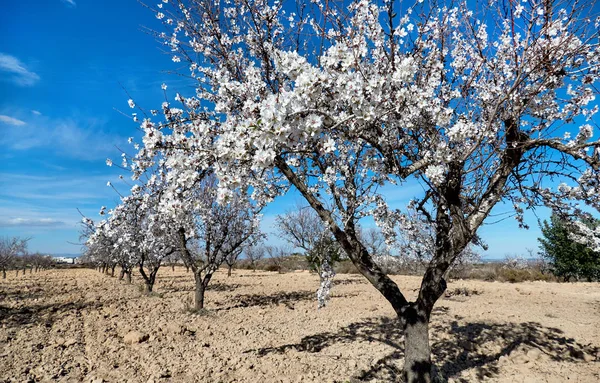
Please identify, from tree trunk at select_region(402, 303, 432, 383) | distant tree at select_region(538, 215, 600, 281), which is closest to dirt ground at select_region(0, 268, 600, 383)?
tree trunk at select_region(402, 303, 432, 383)

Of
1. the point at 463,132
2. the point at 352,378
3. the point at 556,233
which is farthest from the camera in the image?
the point at 556,233

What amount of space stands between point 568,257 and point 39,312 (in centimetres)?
2749

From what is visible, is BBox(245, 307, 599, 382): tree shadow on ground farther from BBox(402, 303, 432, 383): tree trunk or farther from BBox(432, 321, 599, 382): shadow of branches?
BBox(402, 303, 432, 383): tree trunk

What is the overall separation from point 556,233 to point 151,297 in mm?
23955

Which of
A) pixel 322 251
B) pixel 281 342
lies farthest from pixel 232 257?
pixel 281 342

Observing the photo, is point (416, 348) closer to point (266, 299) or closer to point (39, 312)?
point (266, 299)

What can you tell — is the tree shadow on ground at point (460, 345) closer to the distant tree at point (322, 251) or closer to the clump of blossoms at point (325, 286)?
the clump of blossoms at point (325, 286)

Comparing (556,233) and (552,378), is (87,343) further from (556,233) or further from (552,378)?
(556,233)

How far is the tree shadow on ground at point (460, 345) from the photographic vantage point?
16.7ft

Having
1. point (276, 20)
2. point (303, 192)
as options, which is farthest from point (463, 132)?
point (276, 20)

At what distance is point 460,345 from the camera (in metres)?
6.20

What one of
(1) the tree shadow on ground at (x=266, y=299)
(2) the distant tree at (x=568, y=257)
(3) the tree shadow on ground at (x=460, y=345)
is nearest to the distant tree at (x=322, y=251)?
(1) the tree shadow on ground at (x=266, y=299)

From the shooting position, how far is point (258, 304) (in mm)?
11070

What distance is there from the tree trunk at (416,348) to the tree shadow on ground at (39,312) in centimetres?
863
